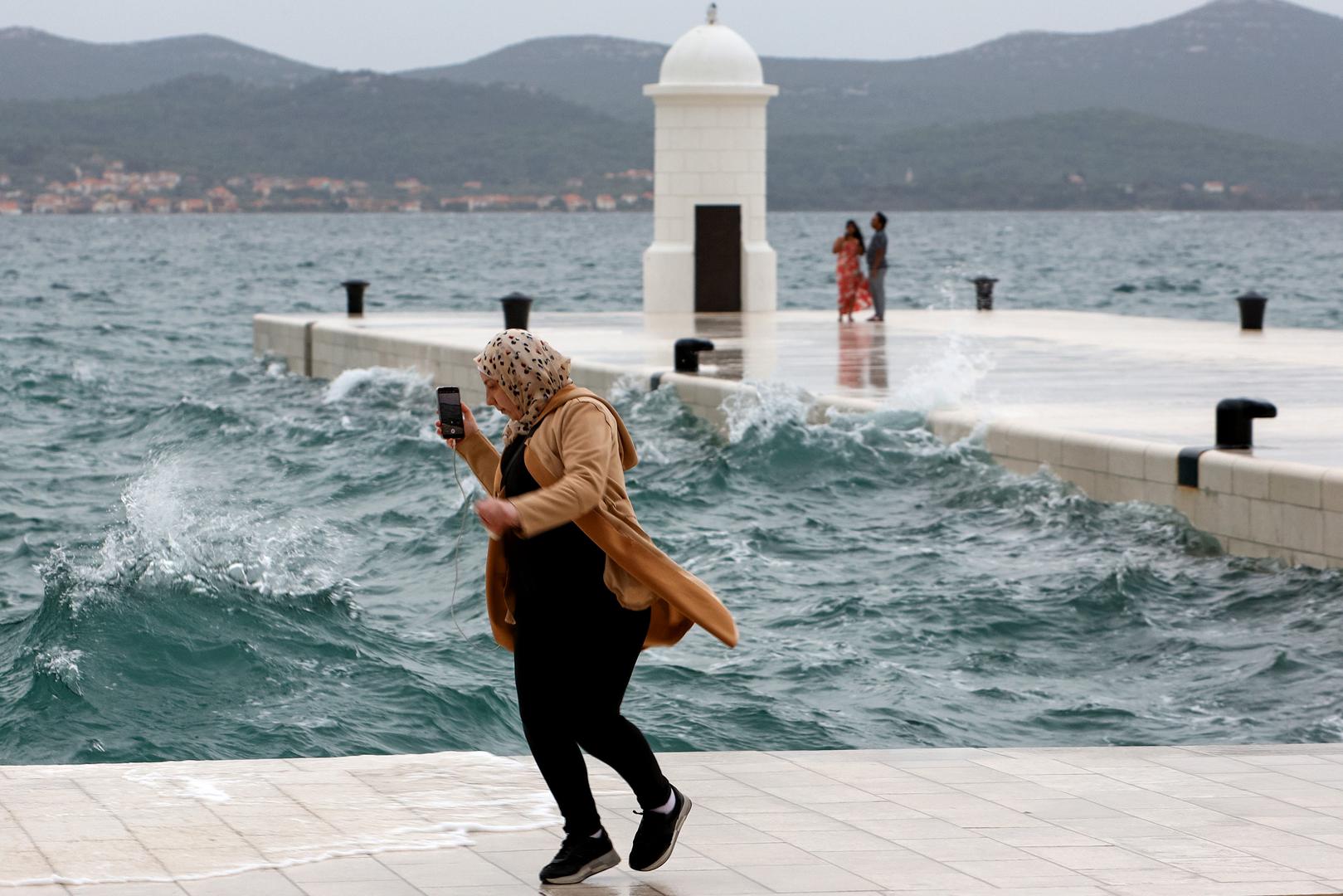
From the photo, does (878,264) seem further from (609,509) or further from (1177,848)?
(609,509)

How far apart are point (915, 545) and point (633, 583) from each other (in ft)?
Answer: 28.5

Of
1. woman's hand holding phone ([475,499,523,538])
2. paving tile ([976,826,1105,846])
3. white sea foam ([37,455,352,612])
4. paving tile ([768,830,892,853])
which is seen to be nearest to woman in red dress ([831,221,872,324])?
white sea foam ([37,455,352,612])

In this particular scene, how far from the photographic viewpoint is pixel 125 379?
2909 cm

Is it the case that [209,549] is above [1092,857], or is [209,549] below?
below

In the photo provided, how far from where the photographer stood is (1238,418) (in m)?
12.5

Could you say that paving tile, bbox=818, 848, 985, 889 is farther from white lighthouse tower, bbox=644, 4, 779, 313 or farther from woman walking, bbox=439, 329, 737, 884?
white lighthouse tower, bbox=644, 4, 779, 313

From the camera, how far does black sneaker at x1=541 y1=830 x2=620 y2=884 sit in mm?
5301

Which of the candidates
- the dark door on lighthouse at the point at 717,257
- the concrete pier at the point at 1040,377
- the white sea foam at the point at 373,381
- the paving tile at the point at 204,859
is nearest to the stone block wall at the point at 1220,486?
the concrete pier at the point at 1040,377

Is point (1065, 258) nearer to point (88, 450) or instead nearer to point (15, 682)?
point (88, 450)

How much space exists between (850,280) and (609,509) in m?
21.8

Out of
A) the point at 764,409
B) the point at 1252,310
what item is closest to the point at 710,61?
the point at 1252,310

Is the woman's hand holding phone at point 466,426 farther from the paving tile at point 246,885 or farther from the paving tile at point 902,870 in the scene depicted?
the paving tile at point 902,870

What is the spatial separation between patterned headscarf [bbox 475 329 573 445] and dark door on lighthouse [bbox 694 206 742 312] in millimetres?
23457

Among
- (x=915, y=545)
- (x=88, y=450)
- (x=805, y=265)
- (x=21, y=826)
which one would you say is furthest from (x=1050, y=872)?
(x=805, y=265)
